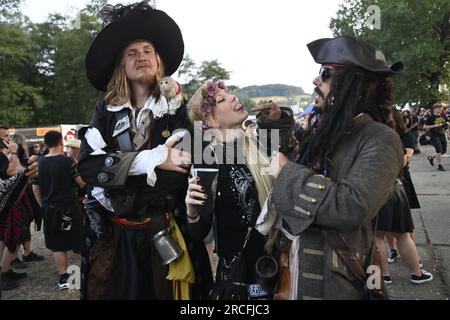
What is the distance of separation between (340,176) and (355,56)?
479 millimetres

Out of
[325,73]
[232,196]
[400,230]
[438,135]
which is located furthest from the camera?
[438,135]

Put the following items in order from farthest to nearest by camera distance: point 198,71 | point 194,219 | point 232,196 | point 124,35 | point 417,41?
point 198,71 → point 417,41 → point 124,35 → point 232,196 → point 194,219

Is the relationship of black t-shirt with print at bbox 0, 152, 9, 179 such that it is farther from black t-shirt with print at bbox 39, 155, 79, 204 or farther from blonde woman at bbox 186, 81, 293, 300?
blonde woman at bbox 186, 81, 293, 300

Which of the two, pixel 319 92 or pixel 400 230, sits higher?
pixel 319 92

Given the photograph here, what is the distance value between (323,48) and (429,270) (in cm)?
351

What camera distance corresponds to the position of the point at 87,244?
2.10 m

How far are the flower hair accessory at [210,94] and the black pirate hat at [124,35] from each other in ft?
1.28

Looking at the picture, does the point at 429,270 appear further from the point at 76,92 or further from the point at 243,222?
the point at 76,92

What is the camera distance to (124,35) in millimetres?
2223

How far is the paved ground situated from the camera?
3.73m

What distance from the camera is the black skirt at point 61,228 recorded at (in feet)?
15.1

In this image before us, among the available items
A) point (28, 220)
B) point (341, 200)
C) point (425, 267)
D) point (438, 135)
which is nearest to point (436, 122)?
point (438, 135)

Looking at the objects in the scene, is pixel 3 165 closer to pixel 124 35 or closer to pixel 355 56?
pixel 124 35

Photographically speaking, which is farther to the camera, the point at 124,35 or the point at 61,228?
the point at 61,228
